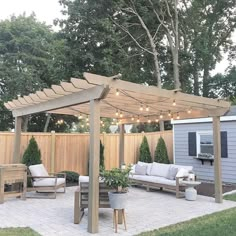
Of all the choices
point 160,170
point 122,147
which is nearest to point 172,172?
point 160,170

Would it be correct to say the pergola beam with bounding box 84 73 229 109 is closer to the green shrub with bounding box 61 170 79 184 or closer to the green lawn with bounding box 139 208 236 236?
the green lawn with bounding box 139 208 236 236

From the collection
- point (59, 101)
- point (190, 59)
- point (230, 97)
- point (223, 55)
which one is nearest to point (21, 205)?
point (59, 101)

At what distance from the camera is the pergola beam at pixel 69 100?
4.94 meters

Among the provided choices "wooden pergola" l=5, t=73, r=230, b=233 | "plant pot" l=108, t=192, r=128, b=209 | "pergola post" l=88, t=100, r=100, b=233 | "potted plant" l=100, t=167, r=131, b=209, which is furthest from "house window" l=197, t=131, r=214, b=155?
"pergola post" l=88, t=100, r=100, b=233

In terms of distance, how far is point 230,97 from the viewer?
1712cm

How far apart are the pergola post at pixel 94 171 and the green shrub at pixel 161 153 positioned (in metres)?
6.92

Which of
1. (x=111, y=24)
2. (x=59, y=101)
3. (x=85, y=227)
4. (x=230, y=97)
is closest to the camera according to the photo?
(x=85, y=227)

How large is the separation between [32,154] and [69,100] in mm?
3891

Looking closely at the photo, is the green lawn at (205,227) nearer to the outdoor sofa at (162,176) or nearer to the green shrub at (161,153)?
the outdoor sofa at (162,176)

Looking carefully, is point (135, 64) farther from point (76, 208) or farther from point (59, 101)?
point (76, 208)

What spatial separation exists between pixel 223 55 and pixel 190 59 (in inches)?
117

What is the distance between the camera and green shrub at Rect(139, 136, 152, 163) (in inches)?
463

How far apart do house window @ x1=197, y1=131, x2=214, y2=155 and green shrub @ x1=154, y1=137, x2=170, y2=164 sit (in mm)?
1439

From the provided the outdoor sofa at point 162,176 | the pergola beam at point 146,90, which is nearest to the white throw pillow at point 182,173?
the outdoor sofa at point 162,176
